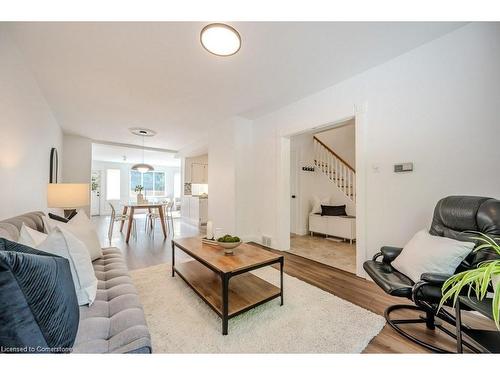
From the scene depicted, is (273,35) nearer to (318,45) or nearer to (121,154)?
(318,45)

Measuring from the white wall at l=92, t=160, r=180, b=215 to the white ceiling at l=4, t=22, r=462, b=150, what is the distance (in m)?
5.87

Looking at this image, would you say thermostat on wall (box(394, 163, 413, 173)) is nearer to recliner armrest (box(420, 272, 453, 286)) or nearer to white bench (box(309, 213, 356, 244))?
recliner armrest (box(420, 272, 453, 286))

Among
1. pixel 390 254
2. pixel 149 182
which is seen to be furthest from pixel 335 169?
pixel 149 182

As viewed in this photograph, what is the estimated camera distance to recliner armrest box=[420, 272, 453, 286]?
129cm

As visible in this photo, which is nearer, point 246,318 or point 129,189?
point 246,318

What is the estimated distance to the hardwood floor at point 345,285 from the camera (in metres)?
1.40

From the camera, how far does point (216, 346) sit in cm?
136

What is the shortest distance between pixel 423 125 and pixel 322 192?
3.19m

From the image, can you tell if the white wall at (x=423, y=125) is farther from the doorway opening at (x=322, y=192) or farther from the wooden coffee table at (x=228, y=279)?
the doorway opening at (x=322, y=192)

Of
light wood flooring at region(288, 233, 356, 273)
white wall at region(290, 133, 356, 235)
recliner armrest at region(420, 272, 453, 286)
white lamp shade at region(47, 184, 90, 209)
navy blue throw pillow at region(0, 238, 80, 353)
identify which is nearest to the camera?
navy blue throw pillow at region(0, 238, 80, 353)

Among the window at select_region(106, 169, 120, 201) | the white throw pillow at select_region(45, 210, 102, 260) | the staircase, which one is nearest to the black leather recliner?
the white throw pillow at select_region(45, 210, 102, 260)

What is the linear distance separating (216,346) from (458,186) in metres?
2.45

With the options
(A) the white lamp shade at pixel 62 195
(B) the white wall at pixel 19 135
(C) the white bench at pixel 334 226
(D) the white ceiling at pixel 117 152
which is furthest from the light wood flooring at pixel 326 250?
(D) the white ceiling at pixel 117 152
